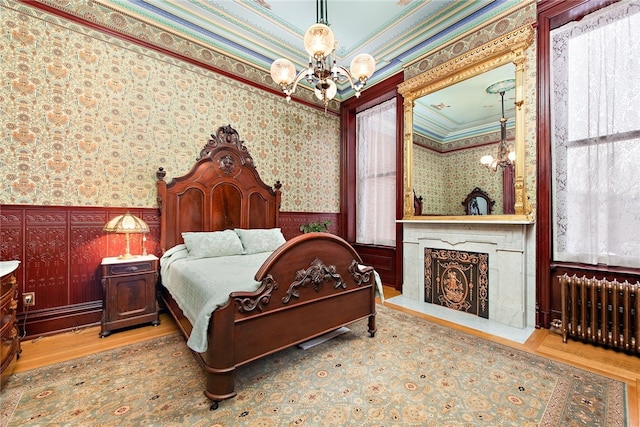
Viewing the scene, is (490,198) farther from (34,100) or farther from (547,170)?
(34,100)

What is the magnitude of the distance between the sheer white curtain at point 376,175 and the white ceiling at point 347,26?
689mm

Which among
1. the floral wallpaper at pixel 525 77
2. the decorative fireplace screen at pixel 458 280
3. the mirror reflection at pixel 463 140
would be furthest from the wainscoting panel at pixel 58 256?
the floral wallpaper at pixel 525 77

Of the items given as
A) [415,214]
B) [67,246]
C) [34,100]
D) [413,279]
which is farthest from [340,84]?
[67,246]

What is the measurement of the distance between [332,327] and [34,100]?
11.9 ft

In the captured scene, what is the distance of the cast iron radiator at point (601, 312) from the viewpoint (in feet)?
7.55

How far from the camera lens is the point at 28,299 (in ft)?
8.63

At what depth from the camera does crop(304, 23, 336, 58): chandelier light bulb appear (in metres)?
2.12

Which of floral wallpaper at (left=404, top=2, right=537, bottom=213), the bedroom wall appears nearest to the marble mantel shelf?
floral wallpaper at (left=404, top=2, right=537, bottom=213)

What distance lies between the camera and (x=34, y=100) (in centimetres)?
267

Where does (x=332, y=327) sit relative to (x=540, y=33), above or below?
below

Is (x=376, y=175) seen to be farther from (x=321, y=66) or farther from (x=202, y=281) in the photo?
(x=202, y=281)

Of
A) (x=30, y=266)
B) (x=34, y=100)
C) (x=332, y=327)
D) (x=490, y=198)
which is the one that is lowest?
(x=332, y=327)

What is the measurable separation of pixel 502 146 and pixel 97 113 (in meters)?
4.63

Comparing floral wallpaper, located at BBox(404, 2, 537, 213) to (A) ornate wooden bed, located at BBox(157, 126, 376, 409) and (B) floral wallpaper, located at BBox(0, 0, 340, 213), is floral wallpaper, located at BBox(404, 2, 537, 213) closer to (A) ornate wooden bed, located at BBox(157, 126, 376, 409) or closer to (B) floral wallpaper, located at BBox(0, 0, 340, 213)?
(A) ornate wooden bed, located at BBox(157, 126, 376, 409)
